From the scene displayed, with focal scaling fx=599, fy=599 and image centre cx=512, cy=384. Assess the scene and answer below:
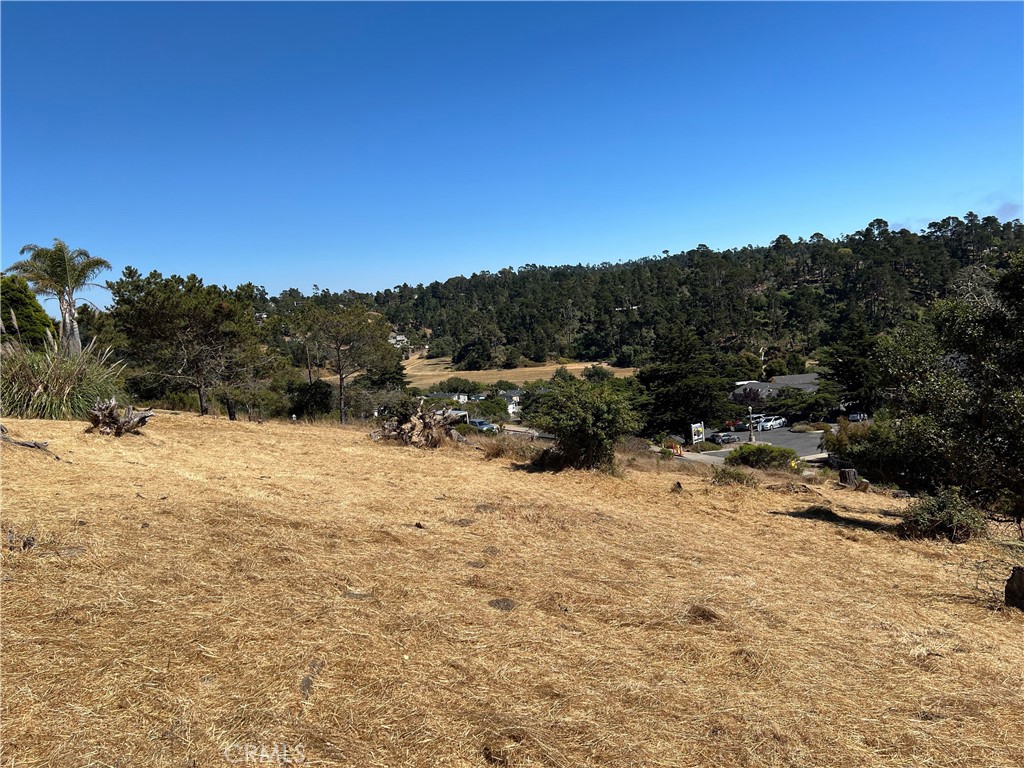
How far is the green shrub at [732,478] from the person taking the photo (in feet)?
35.9

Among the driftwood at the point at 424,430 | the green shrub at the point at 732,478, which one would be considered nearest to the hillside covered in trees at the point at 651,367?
the driftwood at the point at 424,430

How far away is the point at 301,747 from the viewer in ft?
8.51

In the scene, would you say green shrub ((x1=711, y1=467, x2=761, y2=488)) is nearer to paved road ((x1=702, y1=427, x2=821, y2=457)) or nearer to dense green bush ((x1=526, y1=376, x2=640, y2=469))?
dense green bush ((x1=526, y1=376, x2=640, y2=469))

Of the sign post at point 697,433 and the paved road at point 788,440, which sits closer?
the paved road at point 788,440

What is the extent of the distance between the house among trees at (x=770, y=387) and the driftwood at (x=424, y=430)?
53.6m

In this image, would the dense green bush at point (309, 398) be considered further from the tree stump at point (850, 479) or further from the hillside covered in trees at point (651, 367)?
the tree stump at point (850, 479)

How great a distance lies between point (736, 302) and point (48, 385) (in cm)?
9552

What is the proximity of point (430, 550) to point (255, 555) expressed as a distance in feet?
4.90

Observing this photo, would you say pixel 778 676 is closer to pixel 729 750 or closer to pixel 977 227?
pixel 729 750

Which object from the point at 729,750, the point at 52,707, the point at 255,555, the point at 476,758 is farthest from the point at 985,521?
the point at 52,707

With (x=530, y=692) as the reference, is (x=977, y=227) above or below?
above

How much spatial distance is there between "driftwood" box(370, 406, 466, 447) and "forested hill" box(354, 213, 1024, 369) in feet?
228

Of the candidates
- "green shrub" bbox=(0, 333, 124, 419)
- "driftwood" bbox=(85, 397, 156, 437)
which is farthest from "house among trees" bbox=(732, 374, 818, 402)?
"driftwood" bbox=(85, 397, 156, 437)

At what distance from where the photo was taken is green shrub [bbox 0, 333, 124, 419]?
1039 cm
